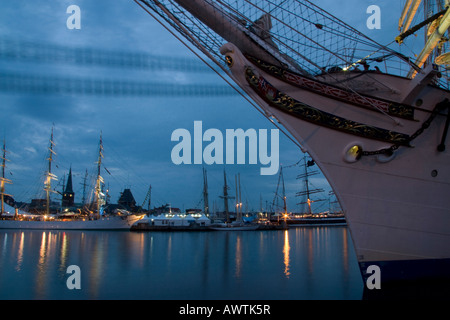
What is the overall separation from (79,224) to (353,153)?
44743 mm

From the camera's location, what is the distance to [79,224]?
146ft

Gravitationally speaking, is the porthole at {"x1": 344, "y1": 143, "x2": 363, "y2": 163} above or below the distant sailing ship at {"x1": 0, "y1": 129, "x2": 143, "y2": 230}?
above

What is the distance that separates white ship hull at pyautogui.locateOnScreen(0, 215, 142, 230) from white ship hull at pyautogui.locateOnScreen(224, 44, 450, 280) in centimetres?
4121

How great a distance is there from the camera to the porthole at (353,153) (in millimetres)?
6496

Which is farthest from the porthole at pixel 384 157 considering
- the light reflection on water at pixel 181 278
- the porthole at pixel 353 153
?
the light reflection on water at pixel 181 278

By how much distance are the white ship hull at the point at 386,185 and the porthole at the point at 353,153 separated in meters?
0.03

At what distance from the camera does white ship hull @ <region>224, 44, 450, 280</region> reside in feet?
21.1

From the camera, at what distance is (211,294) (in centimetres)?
808

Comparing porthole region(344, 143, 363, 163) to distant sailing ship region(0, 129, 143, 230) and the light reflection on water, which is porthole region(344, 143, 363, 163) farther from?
distant sailing ship region(0, 129, 143, 230)

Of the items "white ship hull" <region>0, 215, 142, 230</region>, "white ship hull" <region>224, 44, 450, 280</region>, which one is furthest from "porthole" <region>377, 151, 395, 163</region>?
"white ship hull" <region>0, 215, 142, 230</region>

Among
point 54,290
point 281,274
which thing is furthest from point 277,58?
point 54,290

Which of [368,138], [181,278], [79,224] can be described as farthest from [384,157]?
[79,224]

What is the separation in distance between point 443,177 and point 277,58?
4.17 metres

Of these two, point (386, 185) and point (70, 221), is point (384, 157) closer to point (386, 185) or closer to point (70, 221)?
point (386, 185)
